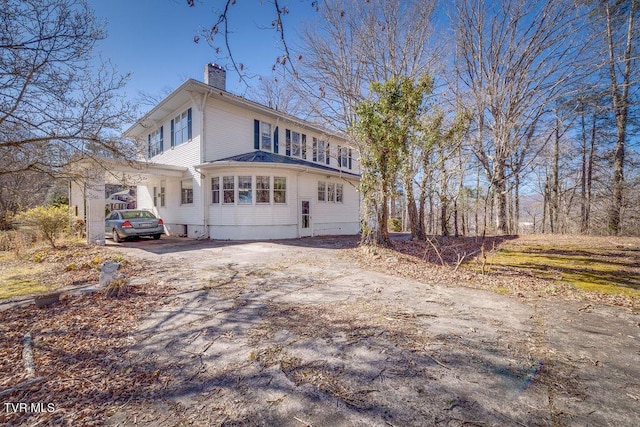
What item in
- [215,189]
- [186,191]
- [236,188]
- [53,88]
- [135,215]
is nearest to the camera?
[53,88]

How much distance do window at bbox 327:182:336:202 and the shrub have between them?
37.4ft

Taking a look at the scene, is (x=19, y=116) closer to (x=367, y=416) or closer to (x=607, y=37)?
(x=367, y=416)

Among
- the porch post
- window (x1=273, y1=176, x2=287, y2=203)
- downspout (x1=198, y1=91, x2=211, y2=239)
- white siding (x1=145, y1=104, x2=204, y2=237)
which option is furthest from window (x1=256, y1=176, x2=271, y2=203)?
the porch post

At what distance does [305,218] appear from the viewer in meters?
13.8

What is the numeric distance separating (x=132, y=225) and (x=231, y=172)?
15.9 ft

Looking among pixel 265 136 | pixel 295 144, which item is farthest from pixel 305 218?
pixel 265 136

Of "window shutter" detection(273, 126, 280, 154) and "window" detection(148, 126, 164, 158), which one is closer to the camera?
"window shutter" detection(273, 126, 280, 154)

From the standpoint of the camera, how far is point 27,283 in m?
5.33

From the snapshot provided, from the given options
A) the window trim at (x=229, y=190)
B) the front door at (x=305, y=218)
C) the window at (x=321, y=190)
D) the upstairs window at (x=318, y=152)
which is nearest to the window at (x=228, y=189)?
the window trim at (x=229, y=190)

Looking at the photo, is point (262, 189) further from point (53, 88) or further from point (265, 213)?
point (53, 88)

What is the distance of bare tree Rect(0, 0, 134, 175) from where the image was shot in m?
4.43

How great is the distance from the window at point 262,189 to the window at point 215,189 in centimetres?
183

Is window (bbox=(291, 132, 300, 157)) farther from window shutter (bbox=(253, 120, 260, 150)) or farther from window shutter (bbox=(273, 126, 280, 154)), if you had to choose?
window shutter (bbox=(253, 120, 260, 150))
